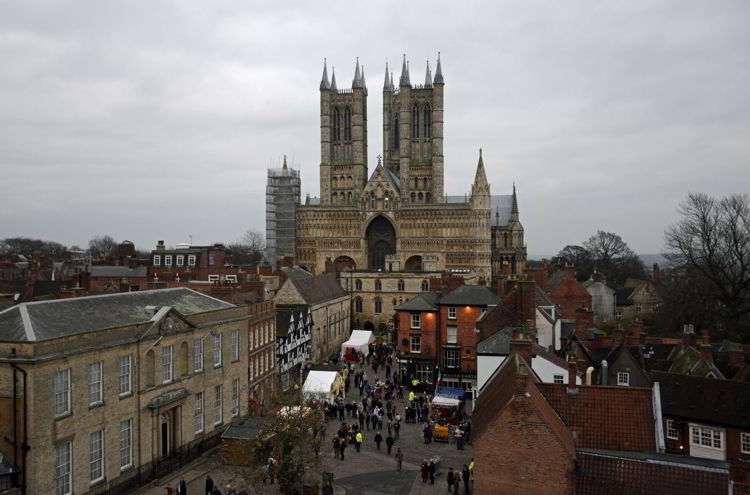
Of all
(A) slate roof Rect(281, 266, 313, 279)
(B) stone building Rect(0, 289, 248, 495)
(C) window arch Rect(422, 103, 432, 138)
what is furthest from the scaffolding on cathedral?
(B) stone building Rect(0, 289, 248, 495)

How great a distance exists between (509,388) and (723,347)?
77.2 feet

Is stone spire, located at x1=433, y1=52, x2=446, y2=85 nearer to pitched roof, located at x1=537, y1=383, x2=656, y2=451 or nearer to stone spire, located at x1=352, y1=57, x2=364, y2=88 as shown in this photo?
stone spire, located at x1=352, y1=57, x2=364, y2=88

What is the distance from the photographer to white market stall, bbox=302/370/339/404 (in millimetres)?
32781

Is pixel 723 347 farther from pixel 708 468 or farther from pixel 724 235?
pixel 708 468

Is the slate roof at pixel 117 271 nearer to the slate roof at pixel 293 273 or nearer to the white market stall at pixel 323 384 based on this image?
the slate roof at pixel 293 273

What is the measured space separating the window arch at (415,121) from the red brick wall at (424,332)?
199ft

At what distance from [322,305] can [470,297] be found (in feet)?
50.5

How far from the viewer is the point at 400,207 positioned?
89.9 metres

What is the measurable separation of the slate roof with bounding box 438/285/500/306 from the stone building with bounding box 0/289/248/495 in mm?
15638

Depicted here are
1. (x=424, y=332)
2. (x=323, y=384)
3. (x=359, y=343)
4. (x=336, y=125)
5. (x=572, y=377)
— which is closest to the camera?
(x=572, y=377)

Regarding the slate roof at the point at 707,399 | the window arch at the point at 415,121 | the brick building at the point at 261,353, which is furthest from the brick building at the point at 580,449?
the window arch at the point at 415,121

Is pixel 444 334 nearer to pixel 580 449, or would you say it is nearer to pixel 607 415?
pixel 607 415

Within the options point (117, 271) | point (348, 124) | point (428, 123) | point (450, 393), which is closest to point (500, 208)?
point (428, 123)

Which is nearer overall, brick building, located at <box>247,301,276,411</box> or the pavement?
the pavement
